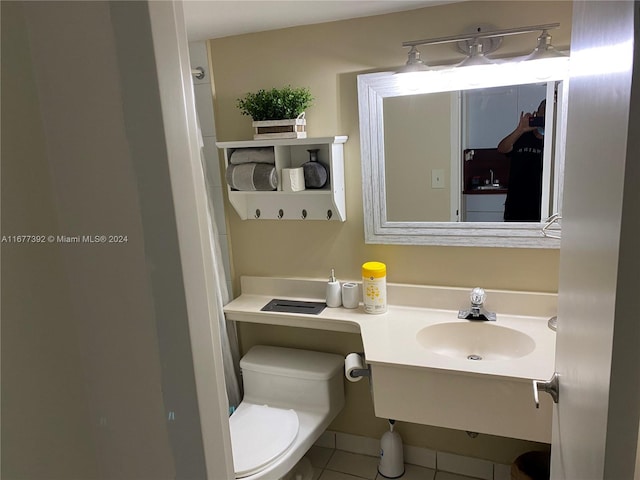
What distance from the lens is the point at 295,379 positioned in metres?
2.06

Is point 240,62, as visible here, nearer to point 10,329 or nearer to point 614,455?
point 10,329

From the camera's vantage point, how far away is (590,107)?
72 cm

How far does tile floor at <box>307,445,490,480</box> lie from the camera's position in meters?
2.15

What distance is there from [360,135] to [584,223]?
4.09 feet

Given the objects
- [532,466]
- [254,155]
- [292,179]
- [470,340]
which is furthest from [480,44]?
[532,466]

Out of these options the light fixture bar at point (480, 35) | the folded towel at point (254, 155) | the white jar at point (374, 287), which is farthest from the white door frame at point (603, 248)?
the folded towel at point (254, 155)

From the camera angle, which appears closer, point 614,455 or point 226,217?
point 614,455

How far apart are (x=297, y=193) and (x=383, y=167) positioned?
364 millimetres

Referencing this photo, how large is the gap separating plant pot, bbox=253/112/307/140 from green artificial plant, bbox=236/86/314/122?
2 cm

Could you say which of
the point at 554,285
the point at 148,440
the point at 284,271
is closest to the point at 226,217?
the point at 284,271

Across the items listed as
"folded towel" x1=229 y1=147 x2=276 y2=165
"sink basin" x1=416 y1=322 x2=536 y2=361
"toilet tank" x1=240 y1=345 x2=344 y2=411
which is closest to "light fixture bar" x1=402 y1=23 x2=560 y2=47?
"folded towel" x1=229 y1=147 x2=276 y2=165

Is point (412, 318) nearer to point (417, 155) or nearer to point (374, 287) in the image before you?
point (374, 287)

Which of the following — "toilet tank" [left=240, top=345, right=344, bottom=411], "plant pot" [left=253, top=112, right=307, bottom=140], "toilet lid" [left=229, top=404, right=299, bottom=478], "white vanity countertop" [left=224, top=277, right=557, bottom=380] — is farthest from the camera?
"toilet tank" [left=240, top=345, right=344, bottom=411]

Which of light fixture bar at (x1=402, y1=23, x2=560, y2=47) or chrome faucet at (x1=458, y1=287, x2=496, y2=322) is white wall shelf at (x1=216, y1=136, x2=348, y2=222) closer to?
light fixture bar at (x1=402, y1=23, x2=560, y2=47)
